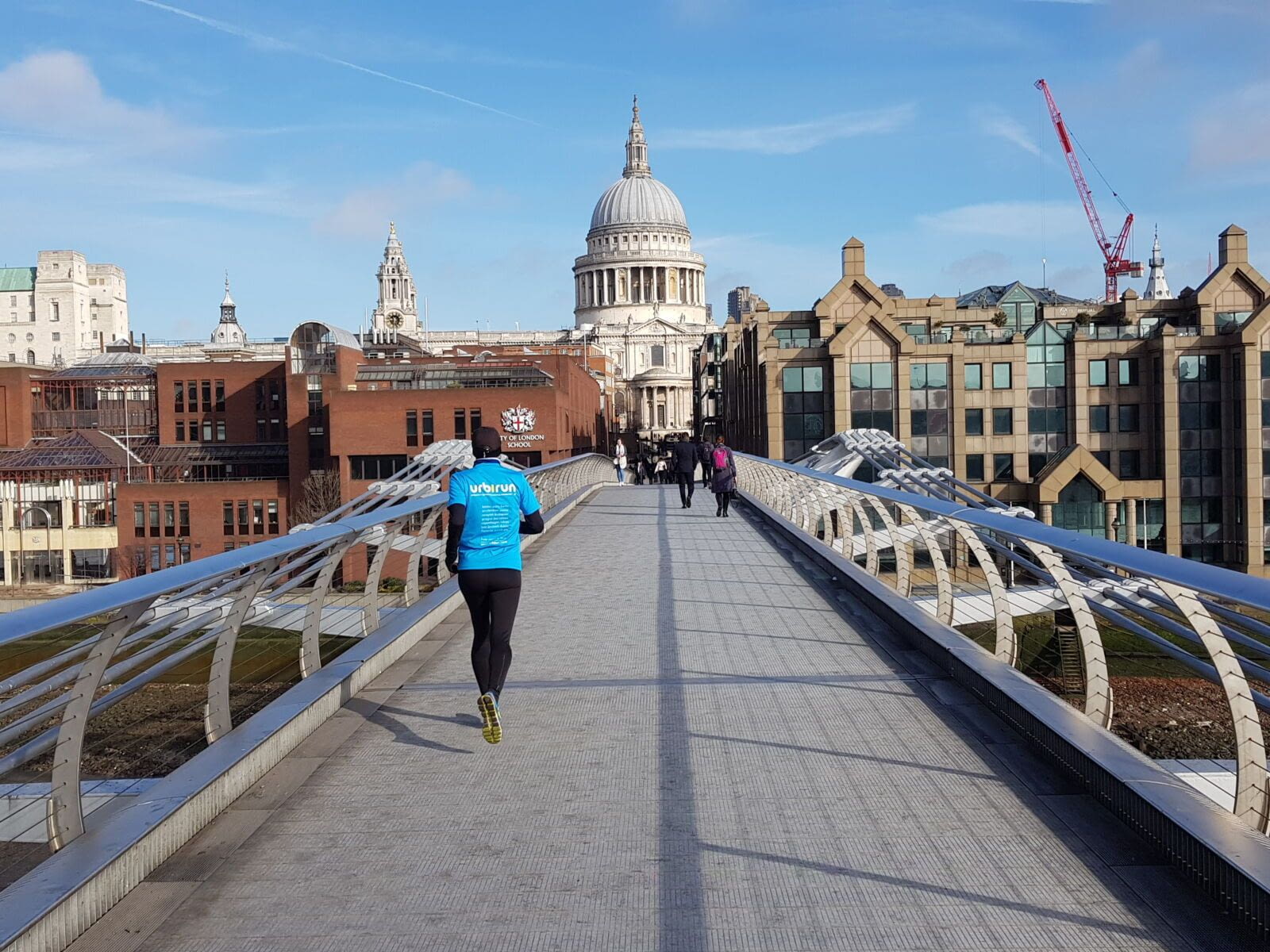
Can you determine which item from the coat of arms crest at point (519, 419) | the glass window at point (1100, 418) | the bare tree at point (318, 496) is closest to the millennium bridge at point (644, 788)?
the glass window at point (1100, 418)

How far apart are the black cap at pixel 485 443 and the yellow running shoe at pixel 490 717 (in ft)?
4.78

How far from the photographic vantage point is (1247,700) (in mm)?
4574

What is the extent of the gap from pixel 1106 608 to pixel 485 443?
344cm

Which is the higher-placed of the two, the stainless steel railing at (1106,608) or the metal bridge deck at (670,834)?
the stainless steel railing at (1106,608)

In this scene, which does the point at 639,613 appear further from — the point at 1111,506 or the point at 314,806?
the point at 1111,506

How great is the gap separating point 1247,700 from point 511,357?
77.5 meters

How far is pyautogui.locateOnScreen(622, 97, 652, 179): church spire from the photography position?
182250mm

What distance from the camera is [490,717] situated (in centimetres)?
645

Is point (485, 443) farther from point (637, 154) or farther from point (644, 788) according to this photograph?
point (637, 154)

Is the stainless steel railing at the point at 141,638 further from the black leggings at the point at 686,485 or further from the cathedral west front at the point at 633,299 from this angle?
the cathedral west front at the point at 633,299

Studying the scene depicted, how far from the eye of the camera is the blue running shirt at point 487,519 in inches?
274

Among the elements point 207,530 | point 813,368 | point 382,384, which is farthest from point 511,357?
point 813,368

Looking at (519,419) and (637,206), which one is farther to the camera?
(637,206)

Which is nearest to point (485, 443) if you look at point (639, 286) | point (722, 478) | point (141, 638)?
point (141, 638)
